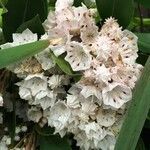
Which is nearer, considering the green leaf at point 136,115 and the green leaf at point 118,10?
the green leaf at point 136,115

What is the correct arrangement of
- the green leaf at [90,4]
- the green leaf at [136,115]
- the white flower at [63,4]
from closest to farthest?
the green leaf at [136,115], the white flower at [63,4], the green leaf at [90,4]

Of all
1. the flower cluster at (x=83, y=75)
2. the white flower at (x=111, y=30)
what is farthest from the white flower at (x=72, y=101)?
the white flower at (x=111, y=30)

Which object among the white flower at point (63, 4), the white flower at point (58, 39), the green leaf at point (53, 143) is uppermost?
the white flower at point (63, 4)

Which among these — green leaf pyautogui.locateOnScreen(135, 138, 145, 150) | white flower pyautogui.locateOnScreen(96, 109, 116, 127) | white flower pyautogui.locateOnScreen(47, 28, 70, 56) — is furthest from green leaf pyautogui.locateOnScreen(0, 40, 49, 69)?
green leaf pyautogui.locateOnScreen(135, 138, 145, 150)

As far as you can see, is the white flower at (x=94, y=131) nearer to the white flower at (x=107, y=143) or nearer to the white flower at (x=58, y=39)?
the white flower at (x=107, y=143)

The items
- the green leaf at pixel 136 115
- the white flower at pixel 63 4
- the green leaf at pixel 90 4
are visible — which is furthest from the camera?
the green leaf at pixel 90 4
